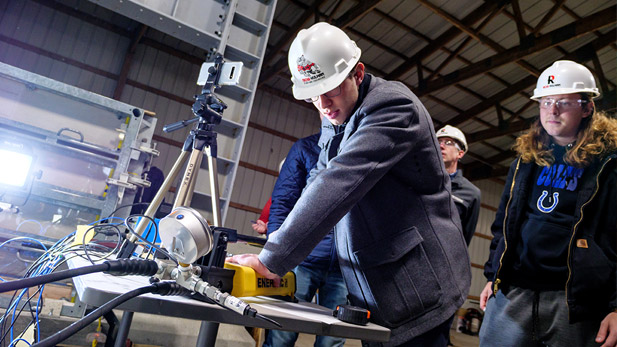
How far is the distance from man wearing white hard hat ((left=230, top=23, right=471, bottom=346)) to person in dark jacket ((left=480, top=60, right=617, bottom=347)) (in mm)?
632

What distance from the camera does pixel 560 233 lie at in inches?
69.0

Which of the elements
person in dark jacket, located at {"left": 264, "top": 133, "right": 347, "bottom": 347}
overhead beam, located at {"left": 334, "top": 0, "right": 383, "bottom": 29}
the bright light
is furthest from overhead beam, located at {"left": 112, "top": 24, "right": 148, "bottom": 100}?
person in dark jacket, located at {"left": 264, "top": 133, "right": 347, "bottom": 347}

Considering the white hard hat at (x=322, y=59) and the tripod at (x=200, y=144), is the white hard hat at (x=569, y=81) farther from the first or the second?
the tripod at (x=200, y=144)

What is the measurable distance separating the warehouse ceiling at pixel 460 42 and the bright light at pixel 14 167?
6947 millimetres

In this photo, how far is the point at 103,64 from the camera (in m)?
9.38

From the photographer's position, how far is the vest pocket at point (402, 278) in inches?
48.8

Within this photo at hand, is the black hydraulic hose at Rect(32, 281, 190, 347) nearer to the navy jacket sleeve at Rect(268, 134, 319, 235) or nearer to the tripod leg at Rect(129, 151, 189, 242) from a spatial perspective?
the tripod leg at Rect(129, 151, 189, 242)

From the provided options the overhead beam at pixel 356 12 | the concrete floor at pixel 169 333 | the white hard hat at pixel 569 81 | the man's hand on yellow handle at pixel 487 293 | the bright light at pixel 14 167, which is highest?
the overhead beam at pixel 356 12

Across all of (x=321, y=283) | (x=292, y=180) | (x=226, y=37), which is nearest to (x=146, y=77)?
(x=226, y=37)

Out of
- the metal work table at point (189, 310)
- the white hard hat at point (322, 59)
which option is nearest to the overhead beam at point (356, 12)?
the white hard hat at point (322, 59)

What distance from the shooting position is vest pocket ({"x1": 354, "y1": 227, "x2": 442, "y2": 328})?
4.06 ft

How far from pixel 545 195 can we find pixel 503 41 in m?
8.63

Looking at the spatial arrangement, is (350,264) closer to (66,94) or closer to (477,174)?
(66,94)

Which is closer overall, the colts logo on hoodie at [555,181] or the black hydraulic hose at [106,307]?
the black hydraulic hose at [106,307]
